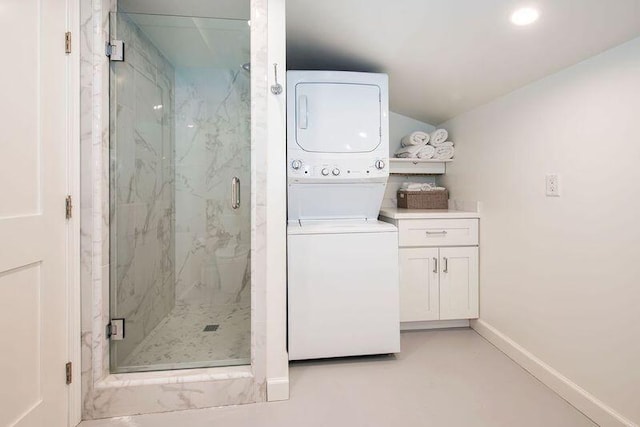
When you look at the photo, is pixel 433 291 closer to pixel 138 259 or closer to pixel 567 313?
pixel 567 313

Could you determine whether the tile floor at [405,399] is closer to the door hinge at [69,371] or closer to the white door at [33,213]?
the door hinge at [69,371]

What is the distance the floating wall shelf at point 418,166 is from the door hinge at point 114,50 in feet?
6.65

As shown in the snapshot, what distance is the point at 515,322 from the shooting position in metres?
1.98

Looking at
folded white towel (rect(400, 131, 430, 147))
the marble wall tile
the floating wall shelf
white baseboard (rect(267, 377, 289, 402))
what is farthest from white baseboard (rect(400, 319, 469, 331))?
folded white towel (rect(400, 131, 430, 147))

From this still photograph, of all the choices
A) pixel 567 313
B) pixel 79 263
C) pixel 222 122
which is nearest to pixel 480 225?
pixel 567 313

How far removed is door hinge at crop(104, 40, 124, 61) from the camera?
1531 mm

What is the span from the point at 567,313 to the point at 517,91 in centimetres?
135

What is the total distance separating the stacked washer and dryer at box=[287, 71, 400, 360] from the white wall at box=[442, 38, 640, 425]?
79cm

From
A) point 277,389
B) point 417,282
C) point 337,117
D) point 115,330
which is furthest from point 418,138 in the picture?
point 115,330

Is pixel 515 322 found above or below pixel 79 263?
below

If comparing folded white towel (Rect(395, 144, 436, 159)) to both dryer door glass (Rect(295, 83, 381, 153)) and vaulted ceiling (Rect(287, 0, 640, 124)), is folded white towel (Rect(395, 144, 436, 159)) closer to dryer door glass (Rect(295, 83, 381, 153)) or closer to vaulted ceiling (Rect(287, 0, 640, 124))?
vaulted ceiling (Rect(287, 0, 640, 124))

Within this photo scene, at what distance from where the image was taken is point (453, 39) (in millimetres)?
1729

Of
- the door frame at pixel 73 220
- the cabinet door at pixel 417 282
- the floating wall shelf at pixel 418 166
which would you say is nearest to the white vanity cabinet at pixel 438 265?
the cabinet door at pixel 417 282

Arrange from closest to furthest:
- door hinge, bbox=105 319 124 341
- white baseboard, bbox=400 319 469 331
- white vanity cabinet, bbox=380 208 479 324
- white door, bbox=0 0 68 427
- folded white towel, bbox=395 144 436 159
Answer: white door, bbox=0 0 68 427 → door hinge, bbox=105 319 124 341 → white vanity cabinet, bbox=380 208 479 324 → white baseboard, bbox=400 319 469 331 → folded white towel, bbox=395 144 436 159
